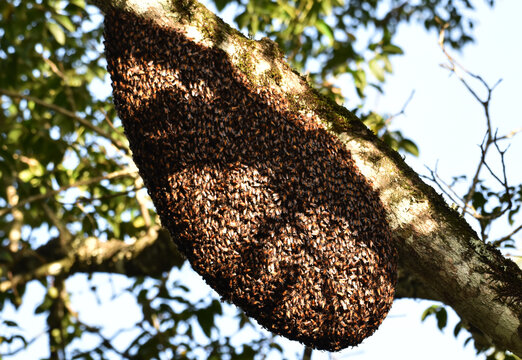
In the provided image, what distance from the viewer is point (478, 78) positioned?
351 cm

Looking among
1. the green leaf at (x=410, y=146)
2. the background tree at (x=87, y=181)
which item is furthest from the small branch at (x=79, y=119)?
the green leaf at (x=410, y=146)

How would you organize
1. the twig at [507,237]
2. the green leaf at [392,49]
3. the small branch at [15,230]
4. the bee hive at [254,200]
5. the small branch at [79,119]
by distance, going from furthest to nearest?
1. the small branch at [15,230]
2. the green leaf at [392,49]
3. the small branch at [79,119]
4. the twig at [507,237]
5. the bee hive at [254,200]

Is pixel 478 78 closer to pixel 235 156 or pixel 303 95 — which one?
pixel 303 95

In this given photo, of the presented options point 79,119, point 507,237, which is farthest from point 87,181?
point 507,237

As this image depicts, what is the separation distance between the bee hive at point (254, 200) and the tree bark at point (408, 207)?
0.12 m

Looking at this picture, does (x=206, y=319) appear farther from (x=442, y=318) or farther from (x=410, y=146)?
(x=410, y=146)

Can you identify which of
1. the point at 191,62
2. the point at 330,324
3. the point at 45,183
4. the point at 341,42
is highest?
the point at 341,42

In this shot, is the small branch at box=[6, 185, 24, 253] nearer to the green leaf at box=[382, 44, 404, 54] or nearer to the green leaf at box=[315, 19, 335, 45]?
the green leaf at box=[315, 19, 335, 45]

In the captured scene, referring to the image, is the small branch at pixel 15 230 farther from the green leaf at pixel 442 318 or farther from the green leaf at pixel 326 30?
the green leaf at pixel 442 318

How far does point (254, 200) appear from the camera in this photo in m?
2.17

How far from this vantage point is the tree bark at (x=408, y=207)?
2.22 m

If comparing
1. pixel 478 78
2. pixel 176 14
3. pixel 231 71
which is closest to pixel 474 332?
pixel 478 78

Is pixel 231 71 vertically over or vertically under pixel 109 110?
under

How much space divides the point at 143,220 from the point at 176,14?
290 centimetres
